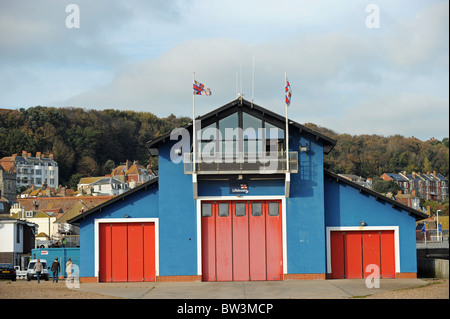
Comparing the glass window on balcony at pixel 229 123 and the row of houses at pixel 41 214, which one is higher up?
the glass window on balcony at pixel 229 123

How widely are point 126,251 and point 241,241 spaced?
5.98m

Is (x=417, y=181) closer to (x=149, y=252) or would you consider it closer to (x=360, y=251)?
(x=360, y=251)

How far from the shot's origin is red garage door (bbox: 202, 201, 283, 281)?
35.2 m

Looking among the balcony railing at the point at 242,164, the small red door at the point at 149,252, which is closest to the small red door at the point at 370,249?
the balcony railing at the point at 242,164

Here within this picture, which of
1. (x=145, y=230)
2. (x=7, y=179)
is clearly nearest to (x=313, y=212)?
(x=145, y=230)

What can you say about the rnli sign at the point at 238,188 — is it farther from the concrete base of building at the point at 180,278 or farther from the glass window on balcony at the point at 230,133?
the concrete base of building at the point at 180,278

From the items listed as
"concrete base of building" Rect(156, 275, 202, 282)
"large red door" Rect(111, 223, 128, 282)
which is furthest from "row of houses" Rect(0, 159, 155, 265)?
"concrete base of building" Rect(156, 275, 202, 282)

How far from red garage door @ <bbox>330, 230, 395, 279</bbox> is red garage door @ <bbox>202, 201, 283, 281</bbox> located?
3.07 m

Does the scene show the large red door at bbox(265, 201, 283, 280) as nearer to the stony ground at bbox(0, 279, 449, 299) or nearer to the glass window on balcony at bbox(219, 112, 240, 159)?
the glass window on balcony at bbox(219, 112, 240, 159)

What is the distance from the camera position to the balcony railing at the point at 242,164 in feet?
113

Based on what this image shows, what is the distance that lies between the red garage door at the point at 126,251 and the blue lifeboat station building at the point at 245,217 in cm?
5

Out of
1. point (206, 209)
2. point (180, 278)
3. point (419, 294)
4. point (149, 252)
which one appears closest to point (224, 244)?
point (206, 209)

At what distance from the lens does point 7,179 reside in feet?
635

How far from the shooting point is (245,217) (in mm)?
35500
